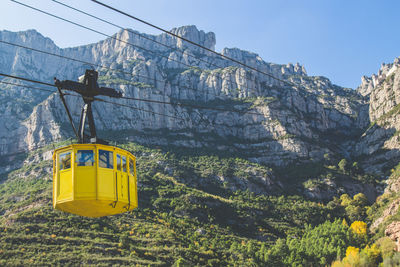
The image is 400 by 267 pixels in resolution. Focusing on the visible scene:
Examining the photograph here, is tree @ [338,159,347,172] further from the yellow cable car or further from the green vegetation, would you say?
the yellow cable car

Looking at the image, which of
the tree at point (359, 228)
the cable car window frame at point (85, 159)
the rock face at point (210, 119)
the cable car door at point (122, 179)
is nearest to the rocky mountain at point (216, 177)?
the rock face at point (210, 119)

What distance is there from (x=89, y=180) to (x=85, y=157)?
→ 1.06 meters

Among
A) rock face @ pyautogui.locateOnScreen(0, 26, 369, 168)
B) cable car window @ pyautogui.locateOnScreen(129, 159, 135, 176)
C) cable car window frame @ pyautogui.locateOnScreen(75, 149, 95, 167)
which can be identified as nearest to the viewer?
cable car window frame @ pyautogui.locateOnScreen(75, 149, 95, 167)

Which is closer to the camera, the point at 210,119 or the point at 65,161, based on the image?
the point at 65,161

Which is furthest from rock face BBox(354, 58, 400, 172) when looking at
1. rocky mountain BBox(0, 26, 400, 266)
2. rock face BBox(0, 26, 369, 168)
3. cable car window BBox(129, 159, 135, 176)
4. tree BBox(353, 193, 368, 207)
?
cable car window BBox(129, 159, 135, 176)

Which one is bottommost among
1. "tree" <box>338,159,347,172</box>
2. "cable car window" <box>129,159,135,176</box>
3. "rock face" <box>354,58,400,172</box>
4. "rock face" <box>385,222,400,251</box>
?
"rock face" <box>385,222,400,251</box>

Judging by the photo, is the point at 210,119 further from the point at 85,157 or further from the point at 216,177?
the point at 85,157

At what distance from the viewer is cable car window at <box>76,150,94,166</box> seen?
16.6 m

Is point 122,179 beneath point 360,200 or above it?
above

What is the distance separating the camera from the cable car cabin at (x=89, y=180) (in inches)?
640

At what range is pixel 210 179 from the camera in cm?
12744

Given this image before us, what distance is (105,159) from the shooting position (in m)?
17.0

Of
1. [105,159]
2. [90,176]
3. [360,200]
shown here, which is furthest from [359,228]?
[90,176]

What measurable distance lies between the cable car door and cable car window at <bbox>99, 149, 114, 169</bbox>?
506 mm
